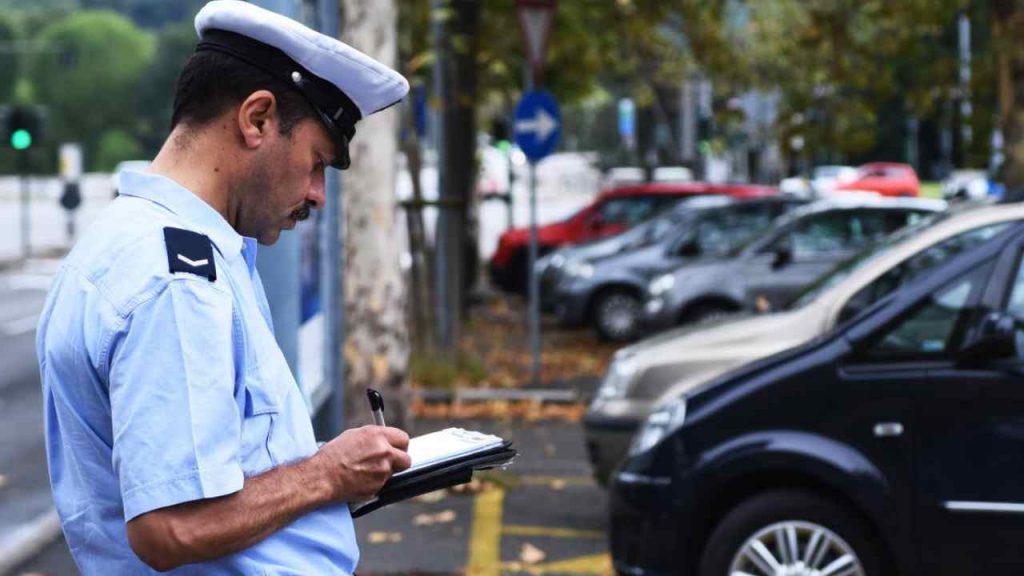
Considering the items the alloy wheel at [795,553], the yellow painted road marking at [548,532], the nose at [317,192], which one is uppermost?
the nose at [317,192]

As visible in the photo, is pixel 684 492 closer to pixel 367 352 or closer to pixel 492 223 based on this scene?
pixel 367 352

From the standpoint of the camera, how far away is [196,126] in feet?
7.81

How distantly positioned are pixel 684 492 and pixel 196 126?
14.1 ft

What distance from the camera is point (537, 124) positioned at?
16.2 meters

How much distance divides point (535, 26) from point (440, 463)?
13.5 meters

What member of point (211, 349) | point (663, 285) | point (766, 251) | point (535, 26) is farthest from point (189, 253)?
point (663, 285)

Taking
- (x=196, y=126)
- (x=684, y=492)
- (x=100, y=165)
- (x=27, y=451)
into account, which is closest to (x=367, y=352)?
(x=27, y=451)

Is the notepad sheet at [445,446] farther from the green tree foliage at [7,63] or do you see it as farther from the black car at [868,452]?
the green tree foliage at [7,63]

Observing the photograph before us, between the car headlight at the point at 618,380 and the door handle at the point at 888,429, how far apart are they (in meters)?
3.37

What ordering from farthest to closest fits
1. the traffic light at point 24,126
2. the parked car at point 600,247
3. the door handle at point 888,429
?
the parked car at point 600,247
the traffic light at point 24,126
the door handle at point 888,429

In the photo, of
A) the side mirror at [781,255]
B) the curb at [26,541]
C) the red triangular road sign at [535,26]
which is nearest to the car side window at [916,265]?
the curb at [26,541]

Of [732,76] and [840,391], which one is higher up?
[732,76]

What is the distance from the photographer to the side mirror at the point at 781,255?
1511cm

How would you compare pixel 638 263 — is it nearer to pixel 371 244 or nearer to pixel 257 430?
pixel 371 244
